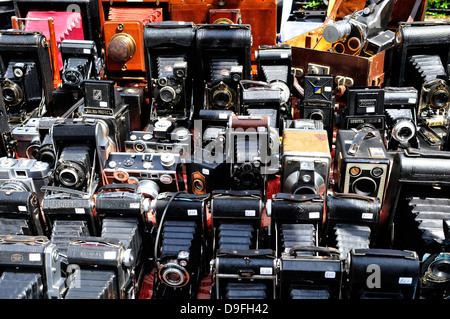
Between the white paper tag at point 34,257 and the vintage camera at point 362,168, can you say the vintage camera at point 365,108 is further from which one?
the white paper tag at point 34,257

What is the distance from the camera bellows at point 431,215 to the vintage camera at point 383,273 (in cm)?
80

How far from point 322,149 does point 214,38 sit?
3516mm

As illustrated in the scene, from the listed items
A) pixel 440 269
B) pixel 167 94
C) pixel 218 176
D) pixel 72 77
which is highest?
A: pixel 72 77

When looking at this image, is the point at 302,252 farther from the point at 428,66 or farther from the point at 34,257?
the point at 428,66

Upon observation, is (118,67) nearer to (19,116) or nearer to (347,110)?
(19,116)

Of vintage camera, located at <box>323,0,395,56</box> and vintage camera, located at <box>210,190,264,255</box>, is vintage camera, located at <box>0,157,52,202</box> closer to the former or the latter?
vintage camera, located at <box>210,190,264,255</box>

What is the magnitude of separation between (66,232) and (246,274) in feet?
7.70

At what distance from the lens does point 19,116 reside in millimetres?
9578

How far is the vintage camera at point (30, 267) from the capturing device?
5.16 m

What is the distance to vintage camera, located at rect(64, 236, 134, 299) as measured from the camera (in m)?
5.14

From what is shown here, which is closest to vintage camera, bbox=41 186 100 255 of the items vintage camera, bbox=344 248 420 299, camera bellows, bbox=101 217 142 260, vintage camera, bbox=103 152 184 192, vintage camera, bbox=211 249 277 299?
camera bellows, bbox=101 217 142 260

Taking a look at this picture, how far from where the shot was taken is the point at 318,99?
8.43m

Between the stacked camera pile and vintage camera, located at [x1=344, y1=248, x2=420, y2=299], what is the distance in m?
0.02

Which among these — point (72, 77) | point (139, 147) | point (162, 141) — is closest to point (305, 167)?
point (162, 141)
